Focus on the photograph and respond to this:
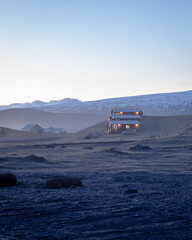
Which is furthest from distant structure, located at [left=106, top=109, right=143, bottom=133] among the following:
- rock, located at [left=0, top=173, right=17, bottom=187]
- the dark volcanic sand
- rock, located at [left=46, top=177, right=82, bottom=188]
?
the dark volcanic sand

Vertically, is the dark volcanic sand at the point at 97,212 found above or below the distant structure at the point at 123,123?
below

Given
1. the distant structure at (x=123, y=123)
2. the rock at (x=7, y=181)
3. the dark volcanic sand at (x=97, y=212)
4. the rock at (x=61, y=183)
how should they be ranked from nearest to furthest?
the dark volcanic sand at (x=97, y=212) → the rock at (x=61, y=183) → the rock at (x=7, y=181) → the distant structure at (x=123, y=123)

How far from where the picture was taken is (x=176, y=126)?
Result: 71000 millimetres

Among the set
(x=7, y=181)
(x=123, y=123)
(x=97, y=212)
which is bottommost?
(x=97, y=212)

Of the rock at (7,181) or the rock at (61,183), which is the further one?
the rock at (7,181)

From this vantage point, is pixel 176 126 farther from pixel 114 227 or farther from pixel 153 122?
pixel 114 227

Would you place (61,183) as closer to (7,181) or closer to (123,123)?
(7,181)

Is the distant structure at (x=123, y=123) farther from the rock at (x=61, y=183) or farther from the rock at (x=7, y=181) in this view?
the rock at (x=7, y=181)

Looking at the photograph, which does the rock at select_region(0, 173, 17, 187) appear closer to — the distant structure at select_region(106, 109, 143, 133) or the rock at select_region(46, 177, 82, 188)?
the rock at select_region(46, 177, 82, 188)

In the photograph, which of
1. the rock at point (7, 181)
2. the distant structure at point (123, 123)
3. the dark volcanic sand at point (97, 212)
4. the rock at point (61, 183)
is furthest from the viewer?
the distant structure at point (123, 123)

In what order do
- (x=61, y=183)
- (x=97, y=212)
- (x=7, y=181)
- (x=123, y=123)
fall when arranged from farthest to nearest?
(x=123, y=123)
(x=7, y=181)
(x=61, y=183)
(x=97, y=212)

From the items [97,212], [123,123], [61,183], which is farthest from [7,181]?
[123,123]

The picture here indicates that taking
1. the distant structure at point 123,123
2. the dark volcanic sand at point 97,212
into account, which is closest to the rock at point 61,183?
the dark volcanic sand at point 97,212

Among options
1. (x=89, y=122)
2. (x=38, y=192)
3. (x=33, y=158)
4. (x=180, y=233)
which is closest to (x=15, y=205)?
(x=38, y=192)
